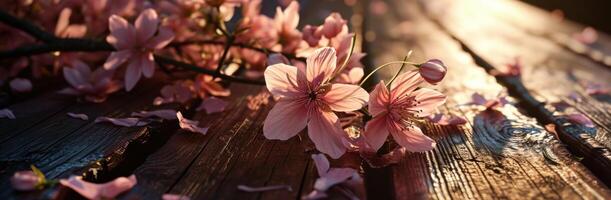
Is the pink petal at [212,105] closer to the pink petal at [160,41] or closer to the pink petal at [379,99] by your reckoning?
the pink petal at [160,41]

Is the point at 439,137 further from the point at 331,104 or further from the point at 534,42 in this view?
the point at 534,42

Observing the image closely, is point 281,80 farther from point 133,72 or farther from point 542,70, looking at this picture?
point 542,70

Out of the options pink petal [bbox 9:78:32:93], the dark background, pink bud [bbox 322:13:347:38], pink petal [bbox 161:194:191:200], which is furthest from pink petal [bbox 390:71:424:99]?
the dark background

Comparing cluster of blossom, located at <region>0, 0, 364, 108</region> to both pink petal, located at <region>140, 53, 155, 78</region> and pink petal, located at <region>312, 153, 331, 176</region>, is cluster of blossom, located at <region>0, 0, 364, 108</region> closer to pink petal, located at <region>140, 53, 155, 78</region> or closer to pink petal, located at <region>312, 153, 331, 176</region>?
pink petal, located at <region>140, 53, 155, 78</region>

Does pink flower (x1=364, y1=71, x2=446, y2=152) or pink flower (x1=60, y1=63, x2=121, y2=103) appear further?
pink flower (x1=60, y1=63, x2=121, y2=103)

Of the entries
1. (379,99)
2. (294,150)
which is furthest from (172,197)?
(379,99)

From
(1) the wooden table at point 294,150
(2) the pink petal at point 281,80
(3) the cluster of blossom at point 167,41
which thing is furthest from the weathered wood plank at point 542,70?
(2) the pink petal at point 281,80
